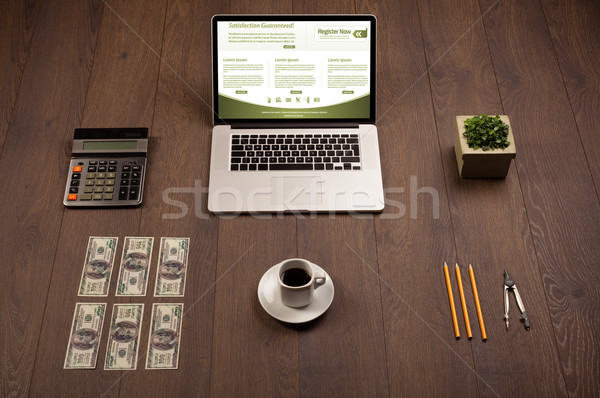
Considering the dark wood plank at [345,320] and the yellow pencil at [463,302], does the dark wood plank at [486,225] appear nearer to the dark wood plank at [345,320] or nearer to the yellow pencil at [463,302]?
the yellow pencil at [463,302]

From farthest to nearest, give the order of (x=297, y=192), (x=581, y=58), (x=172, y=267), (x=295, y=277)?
(x=581, y=58) < (x=297, y=192) < (x=172, y=267) < (x=295, y=277)

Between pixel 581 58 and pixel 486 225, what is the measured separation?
681mm

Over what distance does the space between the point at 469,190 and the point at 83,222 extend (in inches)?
36.3

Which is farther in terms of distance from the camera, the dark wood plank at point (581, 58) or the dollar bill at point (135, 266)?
the dark wood plank at point (581, 58)

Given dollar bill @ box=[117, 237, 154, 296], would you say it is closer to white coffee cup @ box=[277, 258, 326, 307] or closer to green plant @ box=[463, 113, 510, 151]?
white coffee cup @ box=[277, 258, 326, 307]

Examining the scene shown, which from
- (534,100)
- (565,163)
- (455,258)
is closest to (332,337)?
(455,258)

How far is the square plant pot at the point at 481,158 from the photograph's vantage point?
1227 mm

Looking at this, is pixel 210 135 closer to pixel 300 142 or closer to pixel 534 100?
pixel 300 142

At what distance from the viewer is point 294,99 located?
52.8 inches

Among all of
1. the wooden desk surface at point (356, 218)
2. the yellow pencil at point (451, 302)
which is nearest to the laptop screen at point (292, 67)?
the wooden desk surface at point (356, 218)

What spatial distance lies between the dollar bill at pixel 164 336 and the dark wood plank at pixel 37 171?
0.18 metres

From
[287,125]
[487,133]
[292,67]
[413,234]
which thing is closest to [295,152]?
[287,125]

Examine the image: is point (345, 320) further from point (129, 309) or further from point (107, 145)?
point (107, 145)

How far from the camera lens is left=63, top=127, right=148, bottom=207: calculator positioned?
125 cm
